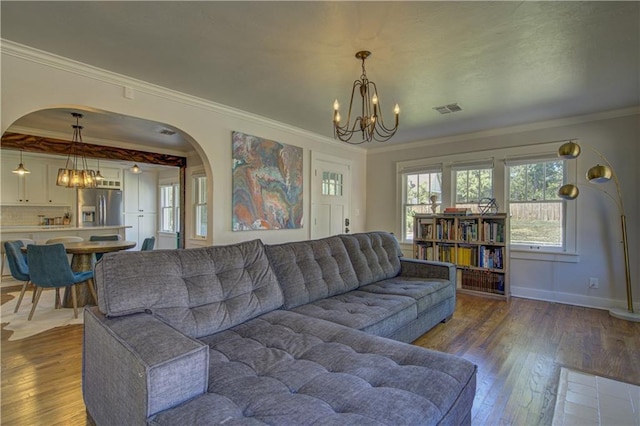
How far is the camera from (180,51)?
2518 mm

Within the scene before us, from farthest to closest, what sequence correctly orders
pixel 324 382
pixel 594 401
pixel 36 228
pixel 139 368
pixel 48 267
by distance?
pixel 36 228, pixel 48 267, pixel 594 401, pixel 324 382, pixel 139 368

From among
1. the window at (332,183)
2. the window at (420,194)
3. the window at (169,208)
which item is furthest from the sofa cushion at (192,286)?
the window at (169,208)

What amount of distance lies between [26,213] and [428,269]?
24.8 ft

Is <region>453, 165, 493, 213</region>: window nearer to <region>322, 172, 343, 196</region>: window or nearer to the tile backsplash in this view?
<region>322, 172, 343, 196</region>: window

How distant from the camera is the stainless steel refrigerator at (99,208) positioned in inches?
267

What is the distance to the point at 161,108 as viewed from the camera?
3297 mm

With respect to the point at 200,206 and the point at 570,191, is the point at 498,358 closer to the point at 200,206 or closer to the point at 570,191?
the point at 570,191

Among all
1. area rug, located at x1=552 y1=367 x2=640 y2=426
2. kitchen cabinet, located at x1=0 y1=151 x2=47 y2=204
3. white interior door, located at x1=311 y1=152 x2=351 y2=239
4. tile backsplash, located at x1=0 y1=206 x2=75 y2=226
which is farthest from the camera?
tile backsplash, located at x1=0 y1=206 x2=75 y2=226

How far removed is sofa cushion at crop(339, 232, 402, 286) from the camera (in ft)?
10.5

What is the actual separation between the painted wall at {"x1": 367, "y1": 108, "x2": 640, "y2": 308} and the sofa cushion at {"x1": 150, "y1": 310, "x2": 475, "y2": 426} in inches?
147

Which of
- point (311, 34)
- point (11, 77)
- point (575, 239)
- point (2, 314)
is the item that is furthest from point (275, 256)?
point (575, 239)

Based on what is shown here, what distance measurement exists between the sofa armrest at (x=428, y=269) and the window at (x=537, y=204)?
182 centimetres

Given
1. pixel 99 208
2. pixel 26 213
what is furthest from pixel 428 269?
pixel 26 213

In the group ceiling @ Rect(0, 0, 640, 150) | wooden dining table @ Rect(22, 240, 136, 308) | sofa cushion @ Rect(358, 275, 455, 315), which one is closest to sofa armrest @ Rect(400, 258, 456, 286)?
sofa cushion @ Rect(358, 275, 455, 315)
